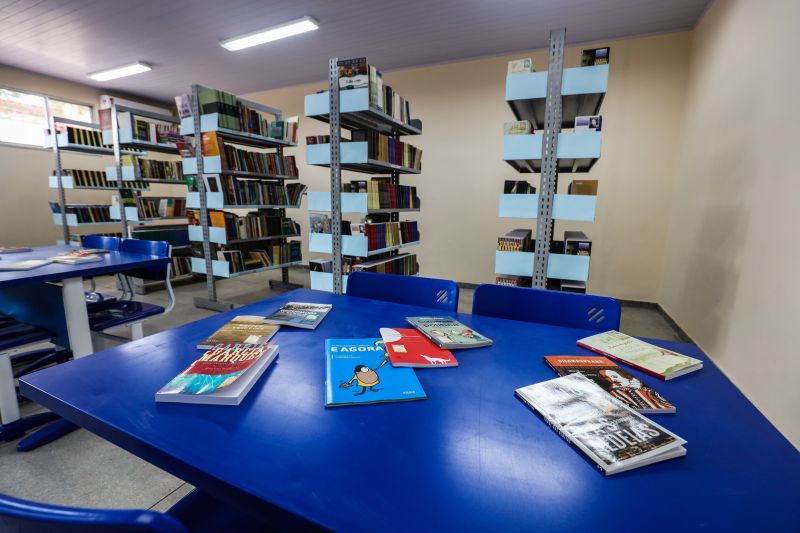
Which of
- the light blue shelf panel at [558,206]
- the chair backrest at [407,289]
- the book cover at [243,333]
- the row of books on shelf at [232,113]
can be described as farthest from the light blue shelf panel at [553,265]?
the row of books on shelf at [232,113]

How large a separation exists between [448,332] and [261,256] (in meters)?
3.60

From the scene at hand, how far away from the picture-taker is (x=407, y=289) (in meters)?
1.58

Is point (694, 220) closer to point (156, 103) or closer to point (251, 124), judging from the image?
point (251, 124)

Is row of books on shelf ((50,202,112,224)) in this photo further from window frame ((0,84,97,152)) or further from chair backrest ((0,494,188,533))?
chair backrest ((0,494,188,533))

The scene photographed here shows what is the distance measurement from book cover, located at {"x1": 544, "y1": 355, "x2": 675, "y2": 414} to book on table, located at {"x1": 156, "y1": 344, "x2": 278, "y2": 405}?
718mm

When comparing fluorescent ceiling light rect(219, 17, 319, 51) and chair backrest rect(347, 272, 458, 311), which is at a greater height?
fluorescent ceiling light rect(219, 17, 319, 51)

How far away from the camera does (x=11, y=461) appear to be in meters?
1.62

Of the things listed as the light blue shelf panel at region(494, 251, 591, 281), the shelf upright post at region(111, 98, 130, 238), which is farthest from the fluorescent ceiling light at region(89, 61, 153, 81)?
the light blue shelf panel at region(494, 251, 591, 281)

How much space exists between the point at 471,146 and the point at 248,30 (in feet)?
9.75

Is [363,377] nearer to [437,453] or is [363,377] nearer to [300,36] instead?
[437,453]

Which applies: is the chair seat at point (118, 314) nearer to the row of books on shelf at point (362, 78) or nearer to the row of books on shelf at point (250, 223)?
the row of books on shelf at point (250, 223)

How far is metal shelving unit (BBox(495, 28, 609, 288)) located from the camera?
200 centimetres

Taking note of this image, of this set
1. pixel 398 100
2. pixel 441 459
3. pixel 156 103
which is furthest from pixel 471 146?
pixel 156 103

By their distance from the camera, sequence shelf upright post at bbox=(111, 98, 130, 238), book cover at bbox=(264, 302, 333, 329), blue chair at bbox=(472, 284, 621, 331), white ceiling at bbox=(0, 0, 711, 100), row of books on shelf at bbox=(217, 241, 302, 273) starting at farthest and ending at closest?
shelf upright post at bbox=(111, 98, 130, 238) < row of books on shelf at bbox=(217, 241, 302, 273) < white ceiling at bbox=(0, 0, 711, 100) < blue chair at bbox=(472, 284, 621, 331) < book cover at bbox=(264, 302, 333, 329)
